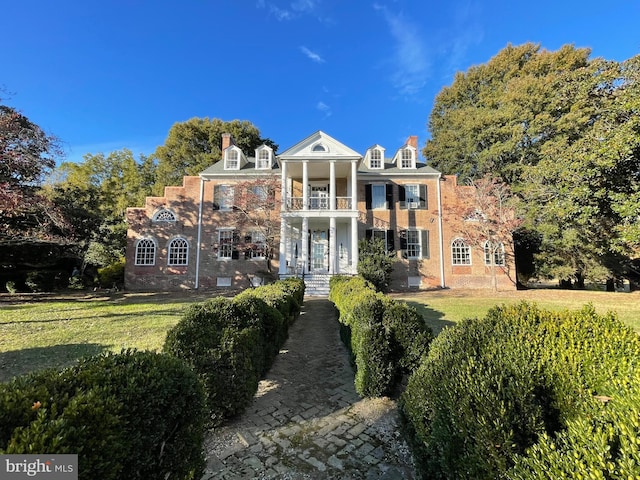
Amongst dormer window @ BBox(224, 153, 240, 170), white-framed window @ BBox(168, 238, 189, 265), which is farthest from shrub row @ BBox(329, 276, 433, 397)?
dormer window @ BBox(224, 153, 240, 170)

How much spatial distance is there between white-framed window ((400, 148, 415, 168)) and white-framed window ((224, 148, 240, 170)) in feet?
36.4

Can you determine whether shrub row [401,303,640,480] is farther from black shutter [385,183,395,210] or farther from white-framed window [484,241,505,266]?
white-framed window [484,241,505,266]

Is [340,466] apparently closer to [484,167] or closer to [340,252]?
[340,252]

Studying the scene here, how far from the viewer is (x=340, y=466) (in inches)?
108

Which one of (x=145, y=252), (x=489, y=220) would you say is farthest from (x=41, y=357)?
(x=489, y=220)

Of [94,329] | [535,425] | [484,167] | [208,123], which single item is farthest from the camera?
[208,123]

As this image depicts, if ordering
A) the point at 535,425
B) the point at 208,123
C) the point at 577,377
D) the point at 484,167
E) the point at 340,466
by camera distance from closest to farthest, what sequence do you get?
the point at 535,425 < the point at 577,377 < the point at 340,466 < the point at 484,167 < the point at 208,123

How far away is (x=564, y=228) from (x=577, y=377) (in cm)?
1938

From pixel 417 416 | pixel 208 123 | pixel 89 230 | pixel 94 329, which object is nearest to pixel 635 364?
pixel 417 416

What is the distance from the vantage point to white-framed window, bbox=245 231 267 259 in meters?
18.4

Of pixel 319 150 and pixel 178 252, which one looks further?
pixel 178 252

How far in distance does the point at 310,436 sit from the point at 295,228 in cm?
1637

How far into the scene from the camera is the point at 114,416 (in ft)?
4.99

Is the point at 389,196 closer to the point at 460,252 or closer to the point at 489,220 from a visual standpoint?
the point at 460,252
